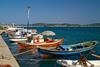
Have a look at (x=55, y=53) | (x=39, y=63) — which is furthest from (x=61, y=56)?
(x=39, y=63)

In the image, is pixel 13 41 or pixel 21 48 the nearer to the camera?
pixel 21 48

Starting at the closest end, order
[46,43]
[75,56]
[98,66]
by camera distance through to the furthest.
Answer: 1. [98,66]
2. [75,56]
3. [46,43]

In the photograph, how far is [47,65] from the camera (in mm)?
28625

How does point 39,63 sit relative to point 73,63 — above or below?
below

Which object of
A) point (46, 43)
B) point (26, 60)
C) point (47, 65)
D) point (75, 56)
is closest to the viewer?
point (47, 65)

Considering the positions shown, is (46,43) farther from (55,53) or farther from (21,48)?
(55,53)

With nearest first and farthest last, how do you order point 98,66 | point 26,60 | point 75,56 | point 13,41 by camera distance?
point 98,66 → point 26,60 → point 75,56 → point 13,41

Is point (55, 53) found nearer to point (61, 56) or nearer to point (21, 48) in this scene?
point (61, 56)

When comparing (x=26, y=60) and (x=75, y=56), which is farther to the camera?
(x=75, y=56)

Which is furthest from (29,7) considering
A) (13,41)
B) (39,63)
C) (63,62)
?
(63,62)

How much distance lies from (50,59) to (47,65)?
135 inches

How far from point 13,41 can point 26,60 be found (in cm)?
2436

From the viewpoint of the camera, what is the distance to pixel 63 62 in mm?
22641

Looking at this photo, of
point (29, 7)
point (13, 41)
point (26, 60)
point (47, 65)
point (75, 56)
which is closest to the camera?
point (47, 65)
